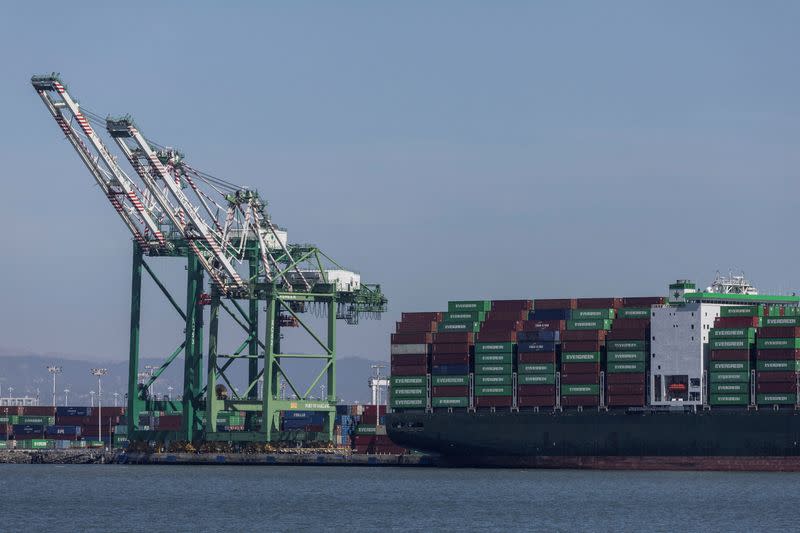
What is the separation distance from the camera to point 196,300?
11775 cm

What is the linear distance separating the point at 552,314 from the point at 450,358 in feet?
22.9

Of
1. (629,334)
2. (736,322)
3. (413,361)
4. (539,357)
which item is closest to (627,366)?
(629,334)

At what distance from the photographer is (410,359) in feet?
369

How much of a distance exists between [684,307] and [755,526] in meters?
34.7

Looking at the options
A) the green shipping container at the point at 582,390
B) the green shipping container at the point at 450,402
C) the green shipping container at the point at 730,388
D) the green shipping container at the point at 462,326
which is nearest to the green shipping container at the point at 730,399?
the green shipping container at the point at 730,388

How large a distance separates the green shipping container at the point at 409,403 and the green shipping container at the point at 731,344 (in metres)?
18.9

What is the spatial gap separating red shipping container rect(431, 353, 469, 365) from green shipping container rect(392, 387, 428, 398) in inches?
77.1

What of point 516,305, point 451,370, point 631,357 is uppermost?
point 516,305

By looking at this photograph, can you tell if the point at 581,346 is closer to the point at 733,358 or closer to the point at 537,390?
the point at 537,390

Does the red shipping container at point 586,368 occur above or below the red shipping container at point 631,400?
above

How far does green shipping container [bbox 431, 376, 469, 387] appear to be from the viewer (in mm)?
110688

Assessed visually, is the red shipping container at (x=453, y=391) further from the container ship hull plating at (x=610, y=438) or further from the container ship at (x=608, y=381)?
the container ship hull plating at (x=610, y=438)

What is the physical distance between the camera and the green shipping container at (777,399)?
331 ft

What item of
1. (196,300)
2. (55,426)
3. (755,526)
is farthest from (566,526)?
(55,426)
